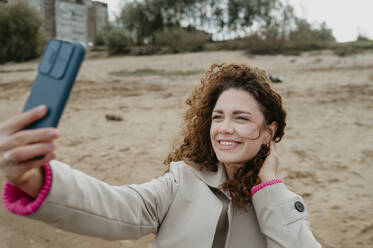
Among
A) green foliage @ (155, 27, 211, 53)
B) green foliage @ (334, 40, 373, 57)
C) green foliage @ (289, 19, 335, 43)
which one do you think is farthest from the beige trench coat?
green foliage @ (155, 27, 211, 53)

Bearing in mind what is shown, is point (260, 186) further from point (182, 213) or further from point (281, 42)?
point (281, 42)

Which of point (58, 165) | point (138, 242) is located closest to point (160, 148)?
point (138, 242)

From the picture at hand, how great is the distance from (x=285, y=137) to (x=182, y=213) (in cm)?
457

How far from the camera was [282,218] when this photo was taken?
5.44 feet

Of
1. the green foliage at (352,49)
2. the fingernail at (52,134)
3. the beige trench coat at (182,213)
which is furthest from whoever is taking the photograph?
the green foliage at (352,49)

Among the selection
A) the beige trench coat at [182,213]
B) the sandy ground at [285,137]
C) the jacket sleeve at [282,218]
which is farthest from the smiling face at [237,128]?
the sandy ground at [285,137]

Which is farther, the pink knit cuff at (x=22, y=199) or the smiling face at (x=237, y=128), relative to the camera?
the smiling face at (x=237, y=128)

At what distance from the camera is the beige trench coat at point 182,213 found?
48.8 inches

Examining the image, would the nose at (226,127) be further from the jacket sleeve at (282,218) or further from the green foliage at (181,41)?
the green foliage at (181,41)

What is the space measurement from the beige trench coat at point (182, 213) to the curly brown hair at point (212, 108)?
3.7 inches

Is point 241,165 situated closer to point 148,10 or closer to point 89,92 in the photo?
point 89,92

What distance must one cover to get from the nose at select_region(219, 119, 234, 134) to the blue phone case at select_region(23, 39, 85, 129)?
104 cm

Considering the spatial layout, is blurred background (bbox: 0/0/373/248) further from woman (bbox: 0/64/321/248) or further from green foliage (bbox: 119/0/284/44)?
green foliage (bbox: 119/0/284/44)

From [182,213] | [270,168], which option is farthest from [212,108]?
[182,213]
